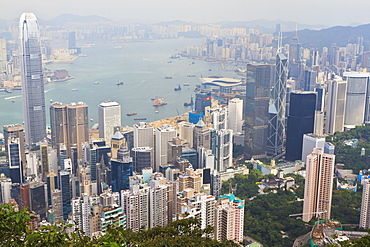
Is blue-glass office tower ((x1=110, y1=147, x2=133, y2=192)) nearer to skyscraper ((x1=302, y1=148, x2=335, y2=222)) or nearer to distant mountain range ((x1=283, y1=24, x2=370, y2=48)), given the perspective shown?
skyscraper ((x1=302, y1=148, x2=335, y2=222))

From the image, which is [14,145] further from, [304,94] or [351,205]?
[304,94]

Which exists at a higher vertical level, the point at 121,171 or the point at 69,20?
the point at 69,20

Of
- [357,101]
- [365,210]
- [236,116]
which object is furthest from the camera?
[357,101]

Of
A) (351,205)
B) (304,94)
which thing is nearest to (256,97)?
(304,94)

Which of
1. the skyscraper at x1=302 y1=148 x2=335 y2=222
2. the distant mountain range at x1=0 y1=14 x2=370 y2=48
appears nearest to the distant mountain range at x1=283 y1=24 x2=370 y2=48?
the distant mountain range at x1=0 y1=14 x2=370 y2=48

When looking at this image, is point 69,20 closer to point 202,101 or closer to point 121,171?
point 202,101

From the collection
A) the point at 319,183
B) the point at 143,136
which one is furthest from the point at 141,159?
the point at 319,183
